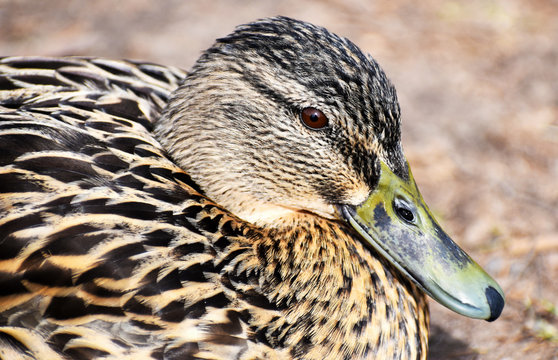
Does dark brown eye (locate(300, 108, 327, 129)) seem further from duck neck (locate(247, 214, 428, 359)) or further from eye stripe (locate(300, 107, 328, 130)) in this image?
duck neck (locate(247, 214, 428, 359))

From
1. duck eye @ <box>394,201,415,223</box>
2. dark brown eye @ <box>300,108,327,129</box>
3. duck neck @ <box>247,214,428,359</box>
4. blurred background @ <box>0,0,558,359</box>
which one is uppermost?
blurred background @ <box>0,0,558,359</box>

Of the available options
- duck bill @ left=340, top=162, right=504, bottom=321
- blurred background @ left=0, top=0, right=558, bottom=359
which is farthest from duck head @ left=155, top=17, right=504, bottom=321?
blurred background @ left=0, top=0, right=558, bottom=359

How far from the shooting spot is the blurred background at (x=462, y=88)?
3.74 meters

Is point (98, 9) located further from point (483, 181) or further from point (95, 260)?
point (95, 260)

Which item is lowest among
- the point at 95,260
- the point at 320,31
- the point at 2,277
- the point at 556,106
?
Answer: the point at 2,277

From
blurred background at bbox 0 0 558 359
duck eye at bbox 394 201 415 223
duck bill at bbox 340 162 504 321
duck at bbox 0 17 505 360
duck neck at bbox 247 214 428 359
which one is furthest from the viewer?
blurred background at bbox 0 0 558 359

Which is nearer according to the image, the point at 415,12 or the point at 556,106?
the point at 556,106

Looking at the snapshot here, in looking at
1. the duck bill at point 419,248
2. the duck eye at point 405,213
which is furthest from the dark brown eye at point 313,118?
the duck eye at point 405,213

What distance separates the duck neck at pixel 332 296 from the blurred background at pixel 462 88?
87 centimetres

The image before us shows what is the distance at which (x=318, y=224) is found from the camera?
2.76m

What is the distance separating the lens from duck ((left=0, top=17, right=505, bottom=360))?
7.39 ft

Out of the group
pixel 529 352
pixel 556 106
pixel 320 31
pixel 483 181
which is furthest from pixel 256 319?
pixel 556 106

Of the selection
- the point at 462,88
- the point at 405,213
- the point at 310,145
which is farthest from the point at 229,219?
the point at 462,88

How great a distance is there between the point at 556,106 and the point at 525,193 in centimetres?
116
